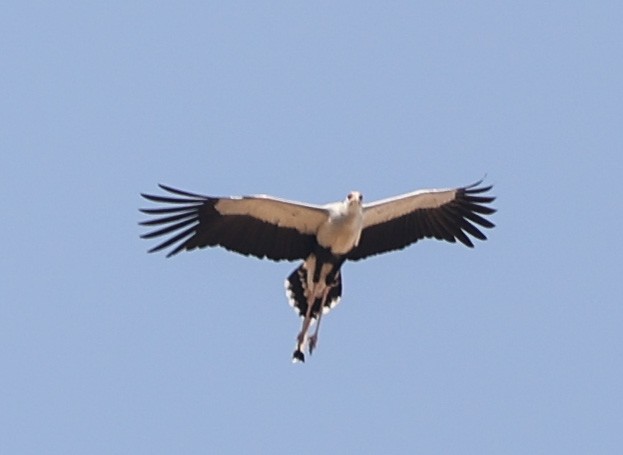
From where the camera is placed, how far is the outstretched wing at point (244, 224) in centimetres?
2644

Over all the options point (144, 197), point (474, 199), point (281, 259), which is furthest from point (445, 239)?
point (144, 197)

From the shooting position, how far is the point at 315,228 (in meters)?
27.0

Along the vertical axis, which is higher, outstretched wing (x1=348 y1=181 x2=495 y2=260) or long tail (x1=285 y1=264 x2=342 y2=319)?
outstretched wing (x1=348 y1=181 x2=495 y2=260)

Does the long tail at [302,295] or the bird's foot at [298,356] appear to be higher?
the long tail at [302,295]

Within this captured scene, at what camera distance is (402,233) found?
27.7 metres

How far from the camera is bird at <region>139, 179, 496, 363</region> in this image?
2653 centimetres

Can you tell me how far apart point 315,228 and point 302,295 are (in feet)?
3.69

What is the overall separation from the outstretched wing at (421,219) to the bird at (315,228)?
14 mm

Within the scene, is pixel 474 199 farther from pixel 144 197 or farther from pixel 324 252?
pixel 144 197

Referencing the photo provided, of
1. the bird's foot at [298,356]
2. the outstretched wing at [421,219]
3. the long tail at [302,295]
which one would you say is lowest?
the bird's foot at [298,356]

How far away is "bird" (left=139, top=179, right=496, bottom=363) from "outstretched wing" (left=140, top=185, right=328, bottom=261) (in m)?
0.01

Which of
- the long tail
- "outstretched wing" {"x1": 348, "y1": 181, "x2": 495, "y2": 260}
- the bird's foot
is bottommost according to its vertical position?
the bird's foot

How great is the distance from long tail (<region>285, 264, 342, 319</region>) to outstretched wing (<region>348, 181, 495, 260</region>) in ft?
1.85

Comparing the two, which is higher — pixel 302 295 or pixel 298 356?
pixel 302 295
